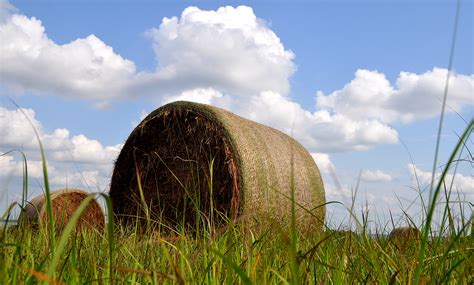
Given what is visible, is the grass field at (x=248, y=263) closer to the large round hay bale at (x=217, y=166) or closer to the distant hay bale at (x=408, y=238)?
the distant hay bale at (x=408, y=238)

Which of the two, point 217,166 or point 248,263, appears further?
point 217,166

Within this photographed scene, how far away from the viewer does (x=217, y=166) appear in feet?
19.5

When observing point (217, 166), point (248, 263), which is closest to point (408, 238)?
point (248, 263)

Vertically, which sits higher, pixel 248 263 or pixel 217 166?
pixel 217 166

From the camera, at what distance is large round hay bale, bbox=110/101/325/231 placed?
18.8 feet

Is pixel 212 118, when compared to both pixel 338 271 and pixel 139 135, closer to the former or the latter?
pixel 139 135

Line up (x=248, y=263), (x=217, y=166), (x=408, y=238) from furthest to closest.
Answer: (x=217, y=166)
(x=408, y=238)
(x=248, y=263)

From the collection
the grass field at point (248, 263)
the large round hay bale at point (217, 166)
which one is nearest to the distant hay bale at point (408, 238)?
the grass field at point (248, 263)

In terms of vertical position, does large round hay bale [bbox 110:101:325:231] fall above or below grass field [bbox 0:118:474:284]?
above

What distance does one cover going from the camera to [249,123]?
20.9 ft

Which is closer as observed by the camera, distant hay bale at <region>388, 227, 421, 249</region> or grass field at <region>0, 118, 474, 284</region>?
grass field at <region>0, 118, 474, 284</region>

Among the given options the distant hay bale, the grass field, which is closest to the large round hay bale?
the distant hay bale

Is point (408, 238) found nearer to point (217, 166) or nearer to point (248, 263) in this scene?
point (248, 263)

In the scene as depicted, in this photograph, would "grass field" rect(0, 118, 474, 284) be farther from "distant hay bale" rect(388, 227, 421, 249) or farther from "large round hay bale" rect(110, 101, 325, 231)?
"large round hay bale" rect(110, 101, 325, 231)
